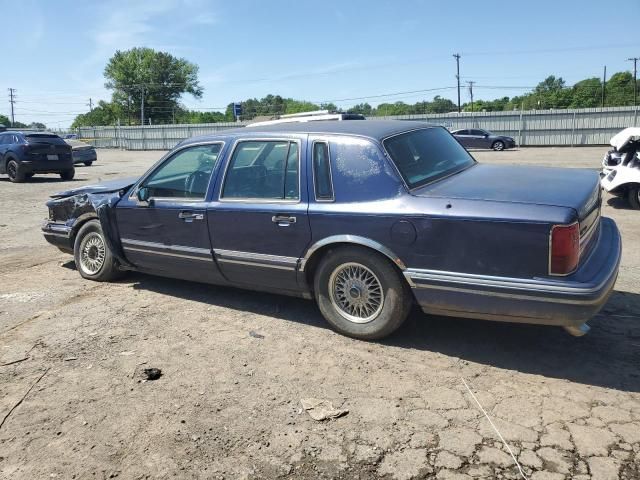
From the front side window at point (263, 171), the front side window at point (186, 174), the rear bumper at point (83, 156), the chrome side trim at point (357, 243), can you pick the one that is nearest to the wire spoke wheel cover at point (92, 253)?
the front side window at point (186, 174)

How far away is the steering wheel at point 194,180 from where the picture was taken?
4.77m

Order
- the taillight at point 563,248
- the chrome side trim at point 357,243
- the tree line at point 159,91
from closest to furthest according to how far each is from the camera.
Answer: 1. the taillight at point 563,248
2. the chrome side trim at point 357,243
3. the tree line at point 159,91

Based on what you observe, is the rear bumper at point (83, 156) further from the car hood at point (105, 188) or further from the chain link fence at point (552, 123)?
the car hood at point (105, 188)

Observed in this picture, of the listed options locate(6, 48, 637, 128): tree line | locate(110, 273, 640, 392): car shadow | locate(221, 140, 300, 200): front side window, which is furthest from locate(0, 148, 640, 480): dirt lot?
locate(6, 48, 637, 128): tree line

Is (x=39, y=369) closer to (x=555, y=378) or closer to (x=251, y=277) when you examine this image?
(x=251, y=277)

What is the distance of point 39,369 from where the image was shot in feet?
12.6

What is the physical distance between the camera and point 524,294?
3281 mm

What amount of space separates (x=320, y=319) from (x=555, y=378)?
192 cm

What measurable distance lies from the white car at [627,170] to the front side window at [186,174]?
7.35 meters

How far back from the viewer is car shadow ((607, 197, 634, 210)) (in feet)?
30.9

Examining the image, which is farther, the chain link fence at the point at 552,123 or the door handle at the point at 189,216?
the chain link fence at the point at 552,123

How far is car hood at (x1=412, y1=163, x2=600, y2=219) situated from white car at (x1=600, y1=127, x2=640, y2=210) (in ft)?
18.0

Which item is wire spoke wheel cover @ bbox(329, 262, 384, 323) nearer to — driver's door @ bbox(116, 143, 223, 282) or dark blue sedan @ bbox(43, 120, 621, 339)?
dark blue sedan @ bbox(43, 120, 621, 339)

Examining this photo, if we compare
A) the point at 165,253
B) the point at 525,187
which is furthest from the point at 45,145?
the point at 525,187
